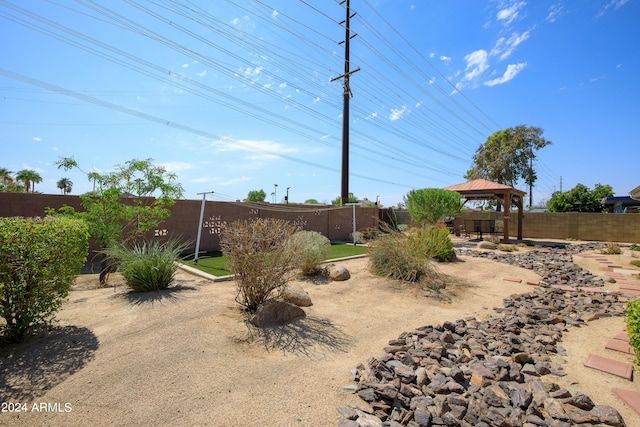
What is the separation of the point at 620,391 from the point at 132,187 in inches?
293

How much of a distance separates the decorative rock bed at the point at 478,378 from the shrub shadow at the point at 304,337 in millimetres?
532

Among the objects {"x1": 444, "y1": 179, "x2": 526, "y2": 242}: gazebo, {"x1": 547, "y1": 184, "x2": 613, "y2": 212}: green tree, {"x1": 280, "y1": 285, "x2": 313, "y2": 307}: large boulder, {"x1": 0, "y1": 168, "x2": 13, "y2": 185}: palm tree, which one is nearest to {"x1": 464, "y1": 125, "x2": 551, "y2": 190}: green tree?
{"x1": 547, "y1": 184, "x2": 613, "y2": 212}: green tree

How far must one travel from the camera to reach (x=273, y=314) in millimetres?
3732

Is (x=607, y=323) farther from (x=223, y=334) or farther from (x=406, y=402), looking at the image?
(x=223, y=334)

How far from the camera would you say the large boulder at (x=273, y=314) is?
3.65 metres

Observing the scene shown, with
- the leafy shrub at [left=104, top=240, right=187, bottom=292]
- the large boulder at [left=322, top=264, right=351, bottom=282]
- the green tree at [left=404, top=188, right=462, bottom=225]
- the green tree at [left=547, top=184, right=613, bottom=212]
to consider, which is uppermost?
the green tree at [left=547, top=184, right=613, bottom=212]

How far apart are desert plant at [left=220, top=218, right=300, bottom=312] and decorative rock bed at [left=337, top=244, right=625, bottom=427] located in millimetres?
1529

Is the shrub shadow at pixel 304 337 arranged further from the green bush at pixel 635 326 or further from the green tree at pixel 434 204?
the green tree at pixel 434 204

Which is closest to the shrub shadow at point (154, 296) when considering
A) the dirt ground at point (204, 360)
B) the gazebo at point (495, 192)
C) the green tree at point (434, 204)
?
the dirt ground at point (204, 360)

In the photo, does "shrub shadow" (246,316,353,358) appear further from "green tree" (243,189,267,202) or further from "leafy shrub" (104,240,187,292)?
"green tree" (243,189,267,202)

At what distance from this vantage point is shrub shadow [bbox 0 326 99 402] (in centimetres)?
232

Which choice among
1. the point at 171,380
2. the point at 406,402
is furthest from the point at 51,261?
the point at 406,402

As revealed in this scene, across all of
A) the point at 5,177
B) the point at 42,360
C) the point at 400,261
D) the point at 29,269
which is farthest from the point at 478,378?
the point at 5,177

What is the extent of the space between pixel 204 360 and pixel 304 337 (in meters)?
1.08
